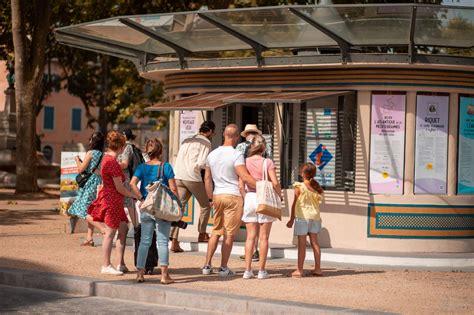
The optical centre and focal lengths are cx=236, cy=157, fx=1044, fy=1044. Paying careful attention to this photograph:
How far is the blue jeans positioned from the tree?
1875 cm

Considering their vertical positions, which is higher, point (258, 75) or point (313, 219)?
point (258, 75)

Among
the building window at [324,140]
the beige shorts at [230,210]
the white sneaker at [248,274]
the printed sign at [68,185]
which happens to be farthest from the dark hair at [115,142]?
the printed sign at [68,185]

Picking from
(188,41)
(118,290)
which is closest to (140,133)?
(188,41)

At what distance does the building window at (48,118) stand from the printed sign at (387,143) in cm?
6611

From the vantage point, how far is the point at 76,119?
8112 cm

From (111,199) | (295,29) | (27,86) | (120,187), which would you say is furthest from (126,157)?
(27,86)

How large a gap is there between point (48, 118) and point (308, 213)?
68.6 metres

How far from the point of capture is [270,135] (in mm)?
16016

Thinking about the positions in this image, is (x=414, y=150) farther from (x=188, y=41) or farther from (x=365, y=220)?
(x=188, y=41)

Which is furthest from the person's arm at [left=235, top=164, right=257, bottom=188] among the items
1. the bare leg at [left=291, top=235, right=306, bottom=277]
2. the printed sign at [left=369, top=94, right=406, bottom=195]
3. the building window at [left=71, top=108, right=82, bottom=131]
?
the building window at [left=71, top=108, right=82, bottom=131]

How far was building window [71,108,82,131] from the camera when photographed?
80875mm

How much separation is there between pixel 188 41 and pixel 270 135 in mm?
1929

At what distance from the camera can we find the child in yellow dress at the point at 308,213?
12.6 m

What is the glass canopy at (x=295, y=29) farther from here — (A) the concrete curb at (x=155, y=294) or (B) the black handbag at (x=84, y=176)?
(A) the concrete curb at (x=155, y=294)
